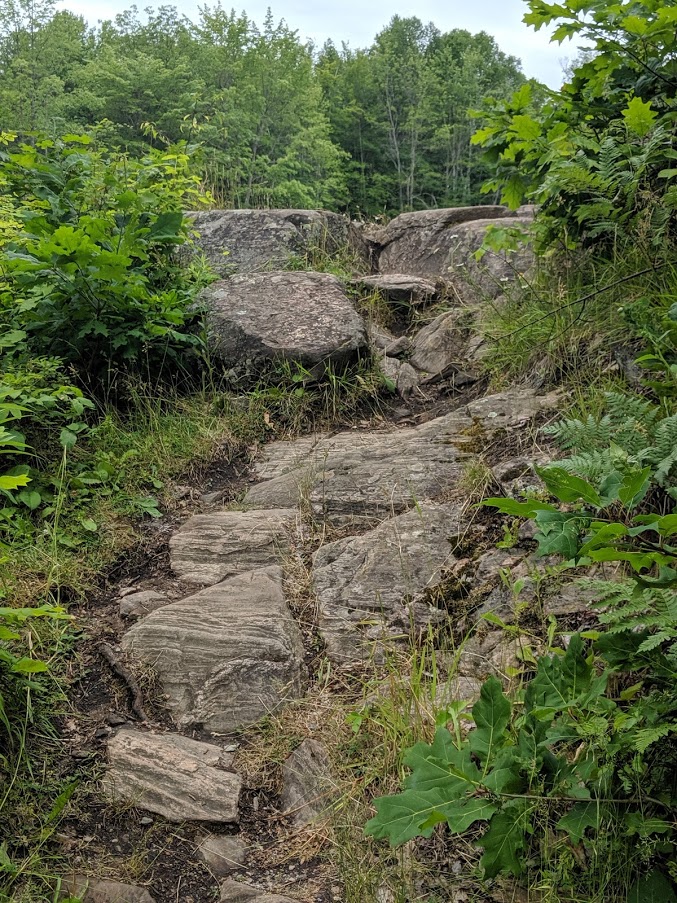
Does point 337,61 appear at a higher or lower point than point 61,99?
higher

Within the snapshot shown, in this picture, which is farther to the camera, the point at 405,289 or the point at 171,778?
the point at 405,289

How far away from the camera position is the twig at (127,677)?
2898 mm

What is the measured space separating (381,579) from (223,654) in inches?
32.3

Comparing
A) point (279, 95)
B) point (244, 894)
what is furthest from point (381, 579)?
point (279, 95)

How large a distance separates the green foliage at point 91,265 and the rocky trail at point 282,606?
596 millimetres

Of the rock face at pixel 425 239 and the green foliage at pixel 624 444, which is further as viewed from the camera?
the rock face at pixel 425 239

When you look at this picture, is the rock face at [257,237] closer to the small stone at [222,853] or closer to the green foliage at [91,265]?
the green foliage at [91,265]

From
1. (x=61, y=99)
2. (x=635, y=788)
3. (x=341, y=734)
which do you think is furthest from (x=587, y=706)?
(x=61, y=99)

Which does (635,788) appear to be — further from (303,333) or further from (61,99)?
(61,99)

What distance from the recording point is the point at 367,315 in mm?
6348

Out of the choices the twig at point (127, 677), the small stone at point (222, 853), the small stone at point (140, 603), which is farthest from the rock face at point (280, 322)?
the small stone at point (222, 853)

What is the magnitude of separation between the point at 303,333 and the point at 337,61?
22.2 meters

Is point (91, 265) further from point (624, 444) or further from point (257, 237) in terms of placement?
point (624, 444)

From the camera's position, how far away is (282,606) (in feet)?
10.9
